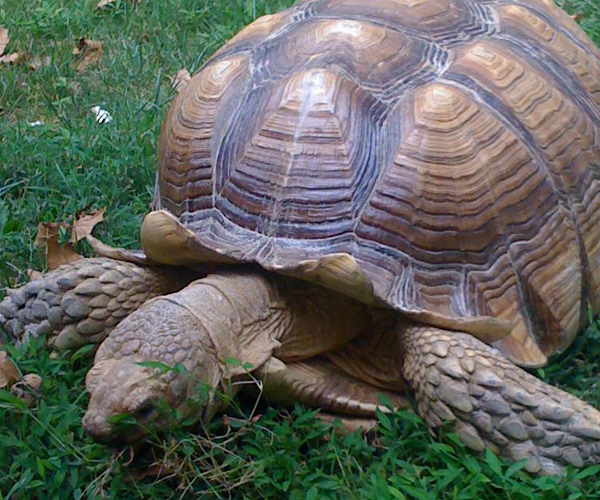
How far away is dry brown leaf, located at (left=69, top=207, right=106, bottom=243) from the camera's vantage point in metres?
3.98

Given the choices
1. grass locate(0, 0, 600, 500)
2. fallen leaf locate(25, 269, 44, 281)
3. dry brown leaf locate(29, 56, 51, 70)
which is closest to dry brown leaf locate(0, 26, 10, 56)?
dry brown leaf locate(29, 56, 51, 70)

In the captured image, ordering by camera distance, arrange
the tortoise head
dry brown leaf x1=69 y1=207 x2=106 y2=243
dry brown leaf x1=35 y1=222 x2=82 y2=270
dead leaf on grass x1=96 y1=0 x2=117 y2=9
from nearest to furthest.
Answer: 1. the tortoise head
2. dry brown leaf x1=35 y1=222 x2=82 y2=270
3. dry brown leaf x1=69 y1=207 x2=106 y2=243
4. dead leaf on grass x1=96 y1=0 x2=117 y2=9

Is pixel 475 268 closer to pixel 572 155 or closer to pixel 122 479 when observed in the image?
pixel 572 155

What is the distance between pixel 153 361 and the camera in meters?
2.67

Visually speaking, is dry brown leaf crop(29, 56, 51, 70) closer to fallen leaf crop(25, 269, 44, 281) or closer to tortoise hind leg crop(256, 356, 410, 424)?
fallen leaf crop(25, 269, 44, 281)

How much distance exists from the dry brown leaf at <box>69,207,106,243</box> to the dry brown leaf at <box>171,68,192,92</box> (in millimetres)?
1151

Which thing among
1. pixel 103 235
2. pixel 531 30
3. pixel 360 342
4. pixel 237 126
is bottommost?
pixel 103 235

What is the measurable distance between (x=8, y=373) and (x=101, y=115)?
206cm

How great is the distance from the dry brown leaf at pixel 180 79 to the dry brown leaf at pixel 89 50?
0.69m

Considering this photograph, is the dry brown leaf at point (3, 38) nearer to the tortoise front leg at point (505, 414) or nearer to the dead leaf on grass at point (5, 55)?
the dead leaf on grass at point (5, 55)

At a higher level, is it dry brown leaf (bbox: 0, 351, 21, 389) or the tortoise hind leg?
the tortoise hind leg

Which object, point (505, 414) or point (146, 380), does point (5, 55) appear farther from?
point (505, 414)

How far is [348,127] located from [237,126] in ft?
1.31

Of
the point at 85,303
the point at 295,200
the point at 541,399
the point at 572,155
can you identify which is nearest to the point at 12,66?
the point at 85,303
